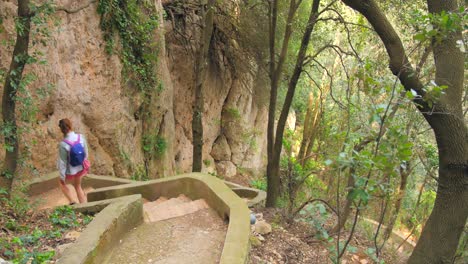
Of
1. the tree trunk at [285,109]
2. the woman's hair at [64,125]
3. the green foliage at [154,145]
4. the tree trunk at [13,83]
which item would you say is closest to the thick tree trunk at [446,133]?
the tree trunk at [285,109]

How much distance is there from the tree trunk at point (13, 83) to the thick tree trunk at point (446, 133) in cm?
436

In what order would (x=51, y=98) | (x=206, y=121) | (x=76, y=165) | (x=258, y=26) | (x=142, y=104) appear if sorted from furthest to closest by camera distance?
(x=206, y=121) < (x=258, y=26) < (x=142, y=104) < (x=51, y=98) < (x=76, y=165)

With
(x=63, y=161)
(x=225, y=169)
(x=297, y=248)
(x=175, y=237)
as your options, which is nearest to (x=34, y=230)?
(x=175, y=237)

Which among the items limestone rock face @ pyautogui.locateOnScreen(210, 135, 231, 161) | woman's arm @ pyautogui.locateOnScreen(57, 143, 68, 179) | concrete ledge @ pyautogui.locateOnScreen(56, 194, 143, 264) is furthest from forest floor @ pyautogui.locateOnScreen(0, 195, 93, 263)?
limestone rock face @ pyautogui.locateOnScreen(210, 135, 231, 161)

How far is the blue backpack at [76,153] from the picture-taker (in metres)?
6.59

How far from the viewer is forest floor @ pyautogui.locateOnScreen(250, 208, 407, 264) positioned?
541cm

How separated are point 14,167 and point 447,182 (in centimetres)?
620

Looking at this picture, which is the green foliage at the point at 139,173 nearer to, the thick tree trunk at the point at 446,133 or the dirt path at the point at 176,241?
the dirt path at the point at 176,241

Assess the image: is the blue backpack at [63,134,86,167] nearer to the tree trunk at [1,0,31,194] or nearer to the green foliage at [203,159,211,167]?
the tree trunk at [1,0,31,194]

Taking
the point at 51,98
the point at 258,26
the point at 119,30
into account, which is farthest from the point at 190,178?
the point at 258,26

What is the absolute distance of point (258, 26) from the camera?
12.8m

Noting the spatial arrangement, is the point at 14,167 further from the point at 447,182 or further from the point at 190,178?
the point at 447,182

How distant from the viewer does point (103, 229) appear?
441cm

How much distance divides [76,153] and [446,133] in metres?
5.77
